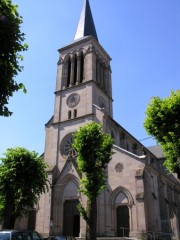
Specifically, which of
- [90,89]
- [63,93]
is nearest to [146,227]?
[90,89]

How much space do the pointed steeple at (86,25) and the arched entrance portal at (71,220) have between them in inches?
1046

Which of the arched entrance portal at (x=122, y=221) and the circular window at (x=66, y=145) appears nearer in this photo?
the arched entrance portal at (x=122, y=221)

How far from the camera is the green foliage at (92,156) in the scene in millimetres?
19656

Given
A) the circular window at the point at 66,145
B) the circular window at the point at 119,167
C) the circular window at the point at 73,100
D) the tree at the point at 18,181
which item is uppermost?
the circular window at the point at 73,100

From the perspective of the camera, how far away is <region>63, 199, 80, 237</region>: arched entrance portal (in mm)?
29016

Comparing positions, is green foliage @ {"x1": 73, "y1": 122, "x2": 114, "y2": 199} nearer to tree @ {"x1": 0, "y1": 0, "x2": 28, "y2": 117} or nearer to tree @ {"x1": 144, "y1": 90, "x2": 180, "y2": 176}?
tree @ {"x1": 144, "y1": 90, "x2": 180, "y2": 176}

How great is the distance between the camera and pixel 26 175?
80.0 feet

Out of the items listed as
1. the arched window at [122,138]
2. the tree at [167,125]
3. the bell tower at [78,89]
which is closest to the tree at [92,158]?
the tree at [167,125]

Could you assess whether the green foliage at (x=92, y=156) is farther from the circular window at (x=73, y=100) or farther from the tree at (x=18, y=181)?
the circular window at (x=73, y=100)

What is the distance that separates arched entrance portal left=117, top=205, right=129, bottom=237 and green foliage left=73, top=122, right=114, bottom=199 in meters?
7.79

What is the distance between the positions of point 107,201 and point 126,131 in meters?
13.0

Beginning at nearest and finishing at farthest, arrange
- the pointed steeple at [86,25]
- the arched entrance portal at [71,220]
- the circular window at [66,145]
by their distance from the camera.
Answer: the arched entrance portal at [71,220] < the circular window at [66,145] < the pointed steeple at [86,25]

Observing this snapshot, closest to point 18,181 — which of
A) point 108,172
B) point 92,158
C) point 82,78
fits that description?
point 92,158

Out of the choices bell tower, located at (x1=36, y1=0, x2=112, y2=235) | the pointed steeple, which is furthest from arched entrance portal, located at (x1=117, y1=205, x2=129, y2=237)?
the pointed steeple
